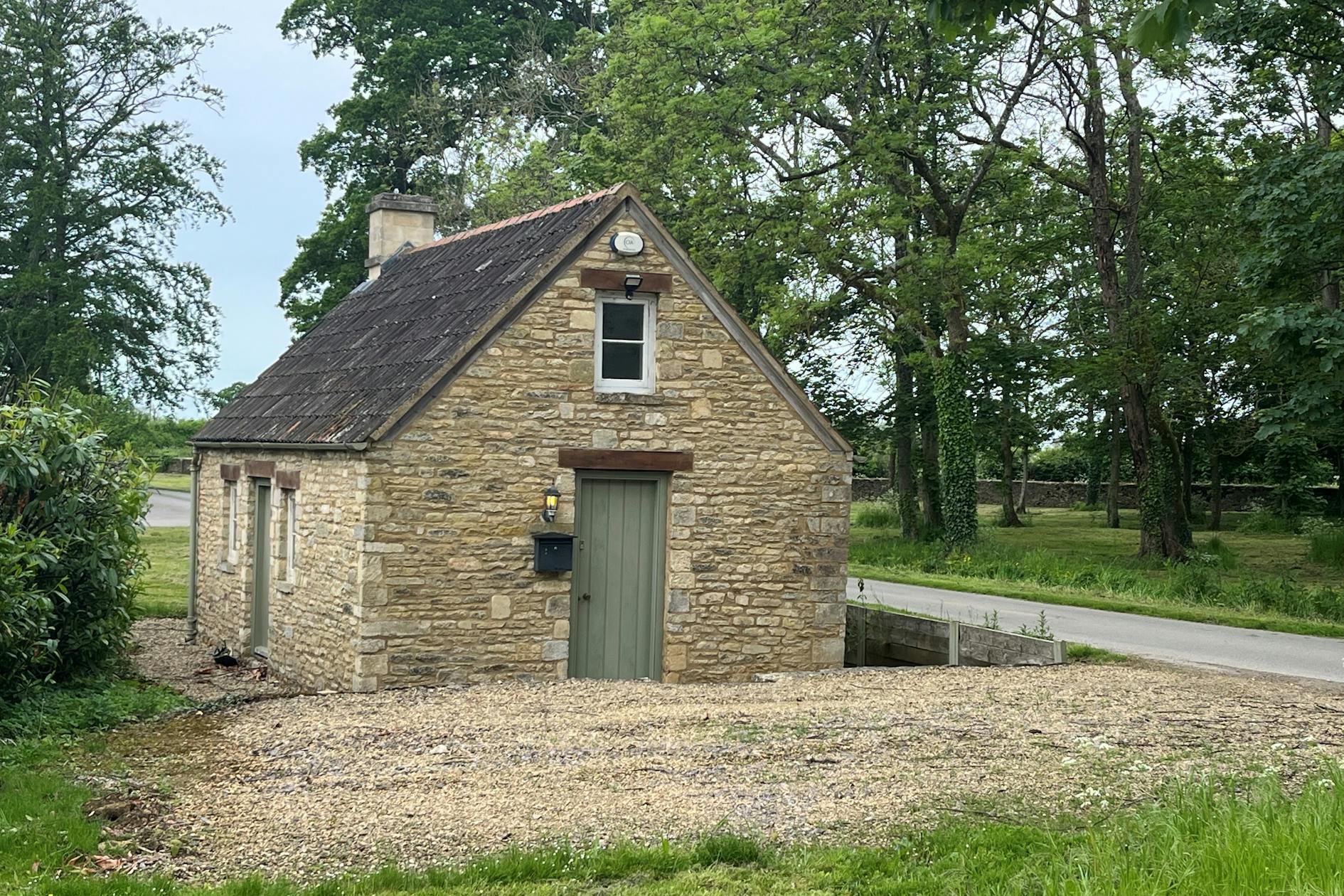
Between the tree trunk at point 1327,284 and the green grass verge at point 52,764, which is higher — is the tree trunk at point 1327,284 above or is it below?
above

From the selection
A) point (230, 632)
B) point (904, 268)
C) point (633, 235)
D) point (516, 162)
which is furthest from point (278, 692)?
point (516, 162)

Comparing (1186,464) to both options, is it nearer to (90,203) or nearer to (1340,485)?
(1340,485)

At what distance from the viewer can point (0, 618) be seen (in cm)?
1105

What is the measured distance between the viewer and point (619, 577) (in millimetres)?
14906

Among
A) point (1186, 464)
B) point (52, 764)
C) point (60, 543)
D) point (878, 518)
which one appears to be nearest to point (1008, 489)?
point (878, 518)

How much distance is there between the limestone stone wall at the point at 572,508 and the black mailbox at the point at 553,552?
14 centimetres

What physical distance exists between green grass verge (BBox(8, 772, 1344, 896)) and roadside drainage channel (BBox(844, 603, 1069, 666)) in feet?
24.4

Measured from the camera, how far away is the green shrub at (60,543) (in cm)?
1155

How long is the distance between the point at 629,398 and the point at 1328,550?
62.2 ft

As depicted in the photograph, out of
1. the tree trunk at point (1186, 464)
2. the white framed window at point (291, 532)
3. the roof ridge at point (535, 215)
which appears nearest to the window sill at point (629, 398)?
the roof ridge at point (535, 215)

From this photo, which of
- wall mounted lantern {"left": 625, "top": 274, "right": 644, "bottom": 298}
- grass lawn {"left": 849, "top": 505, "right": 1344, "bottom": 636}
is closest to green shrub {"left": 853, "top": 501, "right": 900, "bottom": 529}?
grass lawn {"left": 849, "top": 505, "right": 1344, "bottom": 636}

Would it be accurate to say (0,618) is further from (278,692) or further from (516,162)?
(516,162)

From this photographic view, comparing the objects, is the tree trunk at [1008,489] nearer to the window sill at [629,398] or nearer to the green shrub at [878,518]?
the green shrub at [878,518]

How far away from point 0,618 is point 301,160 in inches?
1431
